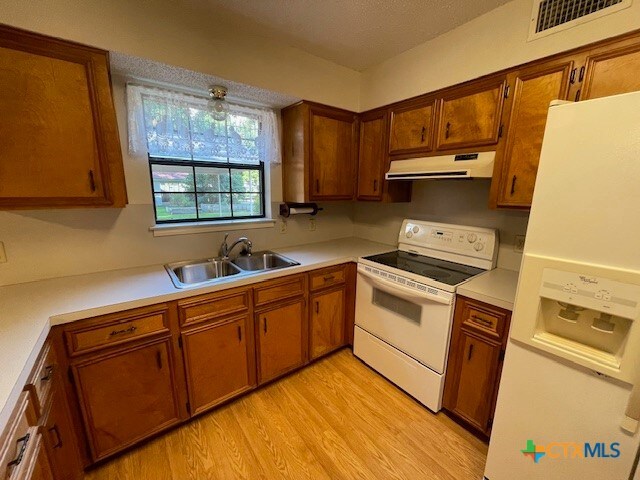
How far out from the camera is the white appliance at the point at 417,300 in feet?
5.49

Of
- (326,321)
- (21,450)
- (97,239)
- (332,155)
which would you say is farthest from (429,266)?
(97,239)

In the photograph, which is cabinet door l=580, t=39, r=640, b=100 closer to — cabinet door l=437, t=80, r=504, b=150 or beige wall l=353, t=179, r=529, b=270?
cabinet door l=437, t=80, r=504, b=150

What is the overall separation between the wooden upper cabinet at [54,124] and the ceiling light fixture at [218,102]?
576mm

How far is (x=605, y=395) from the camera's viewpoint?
0.94m

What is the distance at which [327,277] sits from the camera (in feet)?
6.93

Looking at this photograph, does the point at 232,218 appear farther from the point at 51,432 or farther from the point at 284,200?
the point at 51,432

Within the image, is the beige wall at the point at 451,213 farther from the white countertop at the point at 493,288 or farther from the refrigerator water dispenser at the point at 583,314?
the refrigerator water dispenser at the point at 583,314

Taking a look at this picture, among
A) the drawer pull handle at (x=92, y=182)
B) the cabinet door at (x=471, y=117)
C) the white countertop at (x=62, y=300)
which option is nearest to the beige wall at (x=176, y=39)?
the drawer pull handle at (x=92, y=182)

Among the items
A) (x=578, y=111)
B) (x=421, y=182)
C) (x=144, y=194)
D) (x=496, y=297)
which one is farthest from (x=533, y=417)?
(x=144, y=194)

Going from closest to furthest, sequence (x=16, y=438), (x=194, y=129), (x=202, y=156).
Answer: (x=16, y=438) < (x=194, y=129) < (x=202, y=156)

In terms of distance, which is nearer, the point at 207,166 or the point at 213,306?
the point at 213,306

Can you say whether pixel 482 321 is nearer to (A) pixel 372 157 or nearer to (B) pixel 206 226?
A: (A) pixel 372 157

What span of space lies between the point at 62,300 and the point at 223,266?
0.94 metres

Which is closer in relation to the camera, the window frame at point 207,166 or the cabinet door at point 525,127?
the cabinet door at point 525,127
